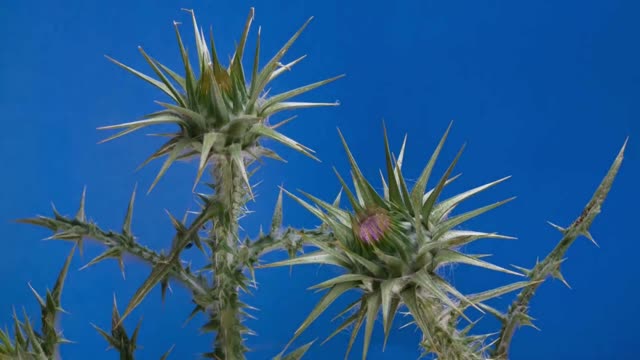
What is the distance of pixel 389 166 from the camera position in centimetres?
129

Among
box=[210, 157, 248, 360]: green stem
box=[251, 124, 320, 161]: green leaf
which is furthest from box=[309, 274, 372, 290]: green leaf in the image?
box=[210, 157, 248, 360]: green stem

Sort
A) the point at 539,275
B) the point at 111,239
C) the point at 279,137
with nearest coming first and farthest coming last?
the point at 279,137, the point at 539,275, the point at 111,239

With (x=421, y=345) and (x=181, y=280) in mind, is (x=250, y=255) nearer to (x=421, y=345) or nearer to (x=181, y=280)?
(x=181, y=280)

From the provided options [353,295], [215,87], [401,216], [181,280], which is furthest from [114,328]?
[353,295]

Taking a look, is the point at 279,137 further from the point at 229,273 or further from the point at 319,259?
the point at 229,273

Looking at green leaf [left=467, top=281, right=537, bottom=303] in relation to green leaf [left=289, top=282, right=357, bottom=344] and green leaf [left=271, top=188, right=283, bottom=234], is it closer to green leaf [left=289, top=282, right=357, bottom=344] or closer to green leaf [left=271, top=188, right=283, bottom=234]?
green leaf [left=289, top=282, right=357, bottom=344]

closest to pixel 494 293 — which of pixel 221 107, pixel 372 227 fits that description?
pixel 372 227

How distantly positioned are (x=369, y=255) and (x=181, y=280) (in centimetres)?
62

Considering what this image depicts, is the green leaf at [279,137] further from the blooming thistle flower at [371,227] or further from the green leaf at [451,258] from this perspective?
the green leaf at [451,258]

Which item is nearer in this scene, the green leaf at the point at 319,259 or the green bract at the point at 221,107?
the green leaf at the point at 319,259

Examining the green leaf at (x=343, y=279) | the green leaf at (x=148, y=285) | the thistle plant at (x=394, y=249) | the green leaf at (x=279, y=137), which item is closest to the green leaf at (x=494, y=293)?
the thistle plant at (x=394, y=249)

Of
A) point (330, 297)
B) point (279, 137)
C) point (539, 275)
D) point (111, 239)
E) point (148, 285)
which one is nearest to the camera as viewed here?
point (330, 297)

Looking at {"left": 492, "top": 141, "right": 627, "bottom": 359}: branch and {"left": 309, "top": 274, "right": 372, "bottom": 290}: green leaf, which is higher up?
{"left": 492, "top": 141, "right": 627, "bottom": 359}: branch

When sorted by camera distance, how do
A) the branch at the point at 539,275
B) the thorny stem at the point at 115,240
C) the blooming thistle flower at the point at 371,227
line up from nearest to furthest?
the blooming thistle flower at the point at 371,227
the branch at the point at 539,275
the thorny stem at the point at 115,240
